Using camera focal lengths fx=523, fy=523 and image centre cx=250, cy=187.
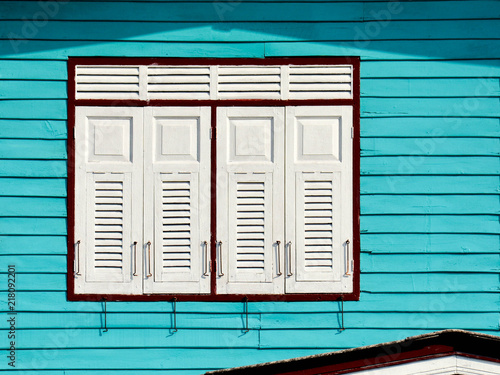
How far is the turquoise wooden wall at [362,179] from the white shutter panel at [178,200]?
0.29 m

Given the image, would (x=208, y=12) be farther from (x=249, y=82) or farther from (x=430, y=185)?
(x=430, y=185)

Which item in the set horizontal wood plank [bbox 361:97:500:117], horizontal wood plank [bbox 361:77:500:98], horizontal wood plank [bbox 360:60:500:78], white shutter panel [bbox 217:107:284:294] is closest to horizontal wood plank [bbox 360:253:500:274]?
white shutter panel [bbox 217:107:284:294]

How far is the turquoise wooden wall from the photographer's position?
420 cm

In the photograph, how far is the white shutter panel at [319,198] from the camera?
420cm

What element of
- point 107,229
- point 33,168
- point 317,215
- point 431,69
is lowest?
point 107,229

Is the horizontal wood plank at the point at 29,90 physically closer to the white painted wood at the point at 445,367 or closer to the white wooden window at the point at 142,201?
the white wooden window at the point at 142,201

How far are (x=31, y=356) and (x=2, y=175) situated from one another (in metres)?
1.47

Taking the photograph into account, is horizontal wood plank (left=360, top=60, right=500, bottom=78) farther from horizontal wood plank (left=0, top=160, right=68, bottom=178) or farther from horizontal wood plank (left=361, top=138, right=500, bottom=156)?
horizontal wood plank (left=0, top=160, right=68, bottom=178)

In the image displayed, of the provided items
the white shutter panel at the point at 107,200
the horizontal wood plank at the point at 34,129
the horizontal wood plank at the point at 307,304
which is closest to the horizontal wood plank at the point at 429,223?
the horizontal wood plank at the point at 307,304

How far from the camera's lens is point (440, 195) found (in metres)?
4.21

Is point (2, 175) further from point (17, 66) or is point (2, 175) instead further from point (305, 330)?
point (305, 330)

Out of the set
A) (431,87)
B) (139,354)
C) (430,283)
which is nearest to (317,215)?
(430,283)

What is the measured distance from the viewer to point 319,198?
4.21 m

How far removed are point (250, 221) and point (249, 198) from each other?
19cm
